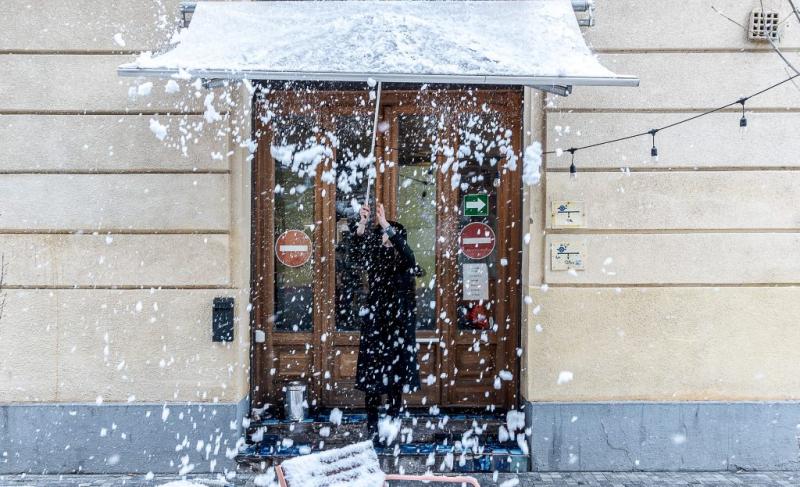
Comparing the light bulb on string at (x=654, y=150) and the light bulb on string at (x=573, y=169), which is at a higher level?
the light bulb on string at (x=654, y=150)

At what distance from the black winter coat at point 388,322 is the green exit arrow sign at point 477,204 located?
1.01 meters

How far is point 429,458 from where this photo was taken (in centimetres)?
507

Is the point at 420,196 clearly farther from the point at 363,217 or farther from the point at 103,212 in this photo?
the point at 103,212

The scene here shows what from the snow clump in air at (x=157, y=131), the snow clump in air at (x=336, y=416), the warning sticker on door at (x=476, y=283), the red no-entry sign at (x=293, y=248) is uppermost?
the snow clump in air at (x=157, y=131)

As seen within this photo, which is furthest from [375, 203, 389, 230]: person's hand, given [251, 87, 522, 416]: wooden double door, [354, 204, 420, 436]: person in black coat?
[251, 87, 522, 416]: wooden double door

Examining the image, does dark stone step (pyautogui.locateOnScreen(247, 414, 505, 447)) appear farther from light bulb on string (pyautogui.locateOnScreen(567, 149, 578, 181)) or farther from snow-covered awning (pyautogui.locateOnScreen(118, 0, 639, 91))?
snow-covered awning (pyautogui.locateOnScreen(118, 0, 639, 91))

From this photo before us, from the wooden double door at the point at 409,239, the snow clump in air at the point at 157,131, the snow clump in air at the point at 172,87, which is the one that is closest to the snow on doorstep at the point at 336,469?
the wooden double door at the point at 409,239

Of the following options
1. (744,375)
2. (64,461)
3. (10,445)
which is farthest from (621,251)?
(10,445)

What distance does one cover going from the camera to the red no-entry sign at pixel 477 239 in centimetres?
588

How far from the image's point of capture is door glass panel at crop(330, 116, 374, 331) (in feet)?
19.2

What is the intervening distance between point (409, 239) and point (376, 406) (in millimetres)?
1719

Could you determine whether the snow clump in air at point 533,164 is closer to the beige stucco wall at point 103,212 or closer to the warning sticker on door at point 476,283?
the warning sticker on door at point 476,283

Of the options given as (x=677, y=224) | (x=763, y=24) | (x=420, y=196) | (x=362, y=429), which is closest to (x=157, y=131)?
(x=420, y=196)

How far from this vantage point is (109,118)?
5098 mm
